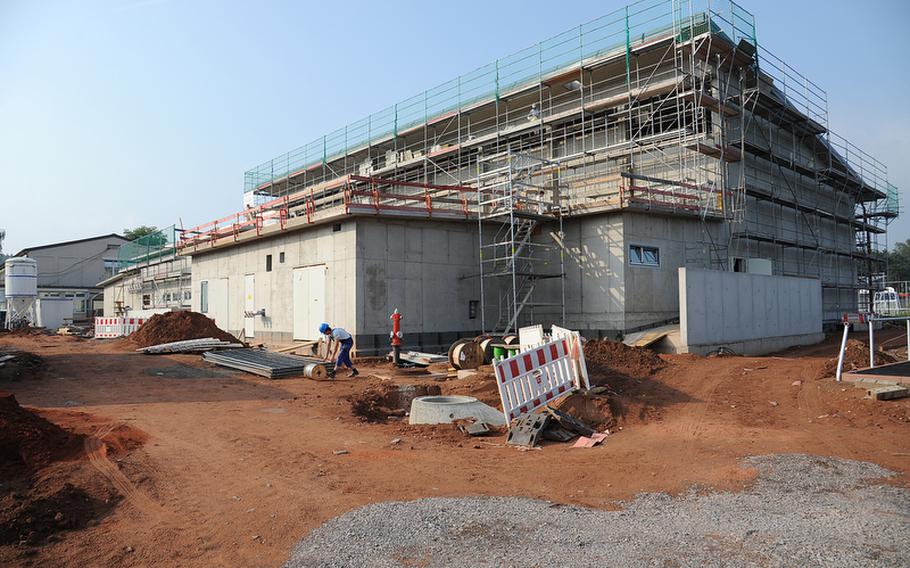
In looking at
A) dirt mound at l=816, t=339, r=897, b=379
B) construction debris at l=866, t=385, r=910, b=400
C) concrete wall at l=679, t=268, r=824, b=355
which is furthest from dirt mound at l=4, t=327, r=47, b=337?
construction debris at l=866, t=385, r=910, b=400

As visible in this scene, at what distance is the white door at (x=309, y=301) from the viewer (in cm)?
1930

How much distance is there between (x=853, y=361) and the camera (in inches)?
518

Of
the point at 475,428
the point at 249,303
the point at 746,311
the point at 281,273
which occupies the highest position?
the point at 281,273

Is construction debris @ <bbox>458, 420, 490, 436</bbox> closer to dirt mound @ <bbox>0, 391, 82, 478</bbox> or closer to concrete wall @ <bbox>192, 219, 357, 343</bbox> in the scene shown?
dirt mound @ <bbox>0, 391, 82, 478</bbox>

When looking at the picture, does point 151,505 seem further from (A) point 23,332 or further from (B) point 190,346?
(A) point 23,332

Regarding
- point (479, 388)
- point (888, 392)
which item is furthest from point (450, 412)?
point (888, 392)

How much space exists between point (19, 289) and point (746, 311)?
131 ft

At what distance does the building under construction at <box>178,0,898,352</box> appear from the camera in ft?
61.6

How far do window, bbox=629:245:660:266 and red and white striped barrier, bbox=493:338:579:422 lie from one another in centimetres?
991

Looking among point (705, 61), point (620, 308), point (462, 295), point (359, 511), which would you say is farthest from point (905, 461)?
point (705, 61)

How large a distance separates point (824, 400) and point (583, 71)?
57.1ft

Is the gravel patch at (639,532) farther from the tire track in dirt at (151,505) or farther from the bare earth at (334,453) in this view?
the tire track in dirt at (151,505)

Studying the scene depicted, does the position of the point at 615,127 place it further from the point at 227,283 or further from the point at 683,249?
the point at 227,283

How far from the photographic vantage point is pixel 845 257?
33.0 metres
